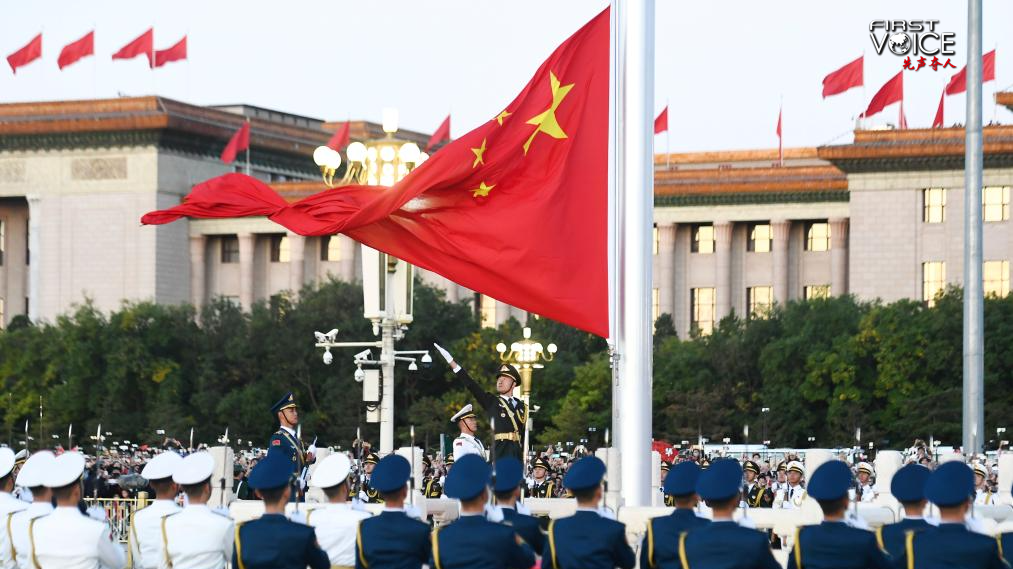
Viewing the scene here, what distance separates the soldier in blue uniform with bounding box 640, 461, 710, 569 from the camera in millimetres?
11625

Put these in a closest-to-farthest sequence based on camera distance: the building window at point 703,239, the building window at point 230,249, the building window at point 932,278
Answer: the building window at point 932,278
the building window at point 703,239
the building window at point 230,249

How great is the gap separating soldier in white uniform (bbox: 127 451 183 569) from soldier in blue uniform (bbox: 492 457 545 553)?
6.73 ft

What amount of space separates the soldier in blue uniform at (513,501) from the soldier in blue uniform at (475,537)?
24.2 inches

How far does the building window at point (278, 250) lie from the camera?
9125cm

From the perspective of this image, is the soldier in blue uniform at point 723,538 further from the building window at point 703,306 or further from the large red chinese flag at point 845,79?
the building window at point 703,306

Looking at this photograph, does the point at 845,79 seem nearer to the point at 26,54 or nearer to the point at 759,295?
the point at 759,295

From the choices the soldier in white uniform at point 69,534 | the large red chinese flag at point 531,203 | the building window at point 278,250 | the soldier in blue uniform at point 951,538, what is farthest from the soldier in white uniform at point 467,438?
the building window at point 278,250

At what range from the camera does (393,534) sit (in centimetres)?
1149

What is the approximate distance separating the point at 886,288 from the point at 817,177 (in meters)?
6.50

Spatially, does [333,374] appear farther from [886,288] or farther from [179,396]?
[886,288]

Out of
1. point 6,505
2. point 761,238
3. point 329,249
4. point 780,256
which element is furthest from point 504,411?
point 329,249

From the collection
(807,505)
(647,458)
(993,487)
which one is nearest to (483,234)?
(647,458)

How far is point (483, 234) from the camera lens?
18750mm

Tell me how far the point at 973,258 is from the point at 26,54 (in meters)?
49.2
